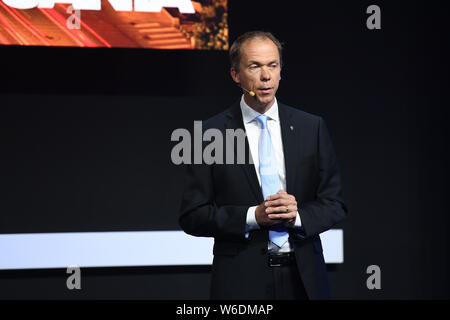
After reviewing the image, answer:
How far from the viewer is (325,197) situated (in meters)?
1.83

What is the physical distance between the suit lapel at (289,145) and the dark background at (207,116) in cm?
214

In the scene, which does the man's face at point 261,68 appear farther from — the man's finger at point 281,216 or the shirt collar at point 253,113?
the man's finger at point 281,216

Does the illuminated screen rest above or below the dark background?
above

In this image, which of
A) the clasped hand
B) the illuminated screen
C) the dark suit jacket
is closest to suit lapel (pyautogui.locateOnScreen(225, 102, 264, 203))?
the dark suit jacket

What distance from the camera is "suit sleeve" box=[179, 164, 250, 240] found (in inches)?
69.6

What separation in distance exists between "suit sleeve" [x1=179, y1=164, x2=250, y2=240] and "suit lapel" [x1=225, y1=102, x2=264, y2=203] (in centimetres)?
7

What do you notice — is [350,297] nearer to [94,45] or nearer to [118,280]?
[118,280]

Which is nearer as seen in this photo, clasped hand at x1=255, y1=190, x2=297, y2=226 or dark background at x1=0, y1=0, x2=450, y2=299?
clasped hand at x1=255, y1=190, x2=297, y2=226

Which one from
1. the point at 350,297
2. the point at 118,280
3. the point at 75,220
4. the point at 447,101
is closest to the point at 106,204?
the point at 75,220

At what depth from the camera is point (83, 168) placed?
3916 mm

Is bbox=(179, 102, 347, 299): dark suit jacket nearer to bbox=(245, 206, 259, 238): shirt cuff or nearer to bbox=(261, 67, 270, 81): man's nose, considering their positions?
bbox=(245, 206, 259, 238): shirt cuff

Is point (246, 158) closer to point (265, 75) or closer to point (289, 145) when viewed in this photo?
point (289, 145)

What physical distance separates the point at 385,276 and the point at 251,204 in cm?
268

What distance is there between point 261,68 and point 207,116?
217cm
